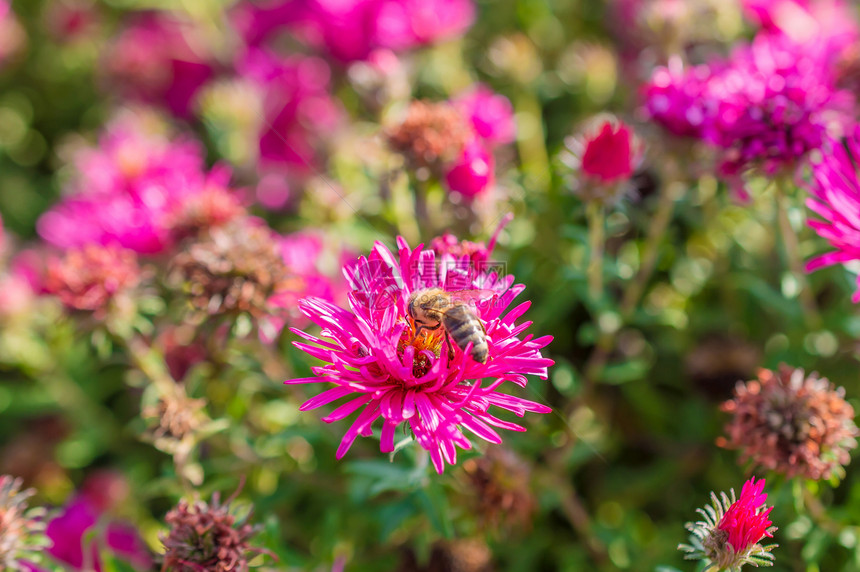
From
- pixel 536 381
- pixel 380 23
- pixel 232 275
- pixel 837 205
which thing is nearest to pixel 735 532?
pixel 837 205

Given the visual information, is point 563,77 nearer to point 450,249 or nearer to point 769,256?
point 769,256

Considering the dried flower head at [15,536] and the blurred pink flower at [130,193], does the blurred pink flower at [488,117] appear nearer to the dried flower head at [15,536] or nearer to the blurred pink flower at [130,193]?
the blurred pink flower at [130,193]

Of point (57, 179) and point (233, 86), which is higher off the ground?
point (233, 86)

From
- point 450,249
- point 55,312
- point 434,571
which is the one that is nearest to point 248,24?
point 55,312

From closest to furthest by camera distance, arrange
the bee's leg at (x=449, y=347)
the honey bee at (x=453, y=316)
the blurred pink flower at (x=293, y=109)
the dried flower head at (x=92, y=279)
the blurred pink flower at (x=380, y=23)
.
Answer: the honey bee at (x=453, y=316) → the bee's leg at (x=449, y=347) → the dried flower head at (x=92, y=279) → the blurred pink flower at (x=380, y=23) → the blurred pink flower at (x=293, y=109)

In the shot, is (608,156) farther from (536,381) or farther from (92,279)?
(92,279)

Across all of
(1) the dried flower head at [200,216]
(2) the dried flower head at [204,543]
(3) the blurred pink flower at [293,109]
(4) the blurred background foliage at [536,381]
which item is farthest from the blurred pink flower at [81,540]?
(3) the blurred pink flower at [293,109]
